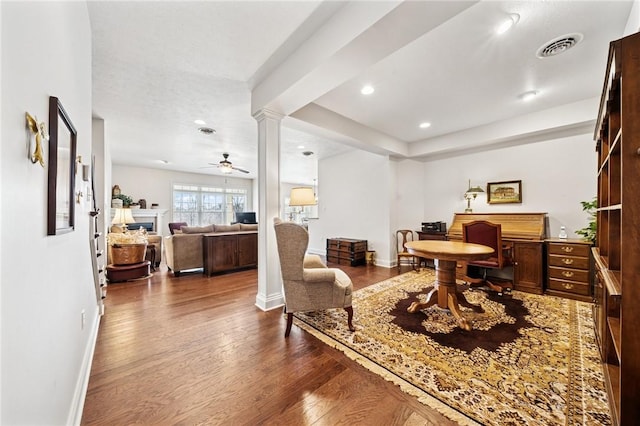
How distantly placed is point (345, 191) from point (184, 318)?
436cm

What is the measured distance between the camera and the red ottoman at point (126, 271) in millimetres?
4023

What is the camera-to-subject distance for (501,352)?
200cm

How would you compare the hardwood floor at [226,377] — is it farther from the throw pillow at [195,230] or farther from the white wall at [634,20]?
the white wall at [634,20]

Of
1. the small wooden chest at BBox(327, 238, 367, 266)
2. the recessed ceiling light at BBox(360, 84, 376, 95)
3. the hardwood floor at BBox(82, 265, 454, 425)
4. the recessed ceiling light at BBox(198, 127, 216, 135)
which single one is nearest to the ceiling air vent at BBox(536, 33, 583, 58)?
the recessed ceiling light at BBox(360, 84, 376, 95)

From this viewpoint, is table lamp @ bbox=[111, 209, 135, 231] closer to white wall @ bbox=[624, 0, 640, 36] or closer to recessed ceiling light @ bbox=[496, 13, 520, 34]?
recessed ceiling light @ bbox=[496, 13, 520, 34]

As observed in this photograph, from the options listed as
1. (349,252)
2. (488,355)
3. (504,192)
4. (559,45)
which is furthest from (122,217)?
(504,192)

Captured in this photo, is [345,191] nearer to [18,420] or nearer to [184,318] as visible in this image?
[184,318]

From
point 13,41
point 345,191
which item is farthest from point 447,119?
point 13,41

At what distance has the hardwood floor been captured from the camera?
4.66ft

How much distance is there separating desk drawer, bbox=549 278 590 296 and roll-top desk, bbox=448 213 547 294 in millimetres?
116

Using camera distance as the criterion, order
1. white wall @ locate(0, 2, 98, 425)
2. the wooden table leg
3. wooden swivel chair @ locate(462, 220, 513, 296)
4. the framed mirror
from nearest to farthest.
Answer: white wall @ locate(0, 2, 98, 425)
the framed mirror
the wooden table leg
wooden swivel chair @ locate(462, 220, 513, 296)

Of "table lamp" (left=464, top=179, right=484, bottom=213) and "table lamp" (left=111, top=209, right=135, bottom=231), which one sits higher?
"table lamp" (left=464, top=179, right=484, bottom=213)

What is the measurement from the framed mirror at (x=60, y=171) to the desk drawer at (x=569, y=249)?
4.86 metres

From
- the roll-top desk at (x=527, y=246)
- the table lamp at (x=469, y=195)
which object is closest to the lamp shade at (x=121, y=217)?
the table lamp at (x=469, y=195)
